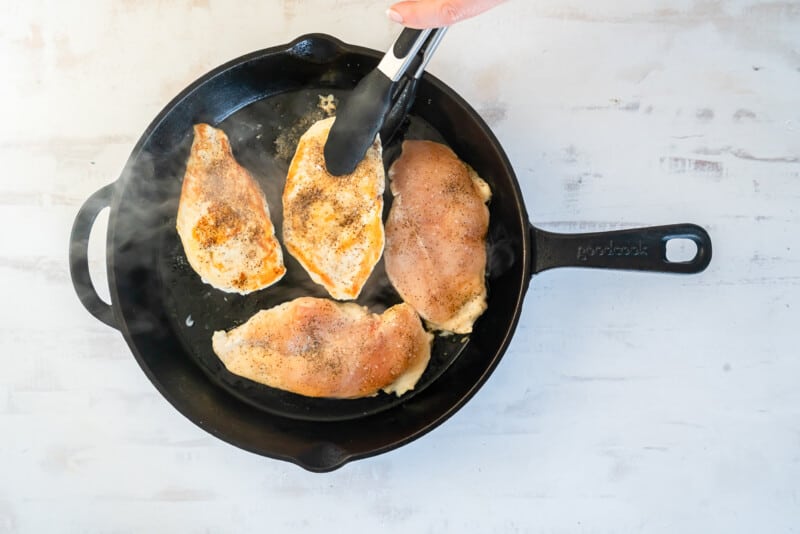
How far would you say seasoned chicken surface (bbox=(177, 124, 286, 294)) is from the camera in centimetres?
167

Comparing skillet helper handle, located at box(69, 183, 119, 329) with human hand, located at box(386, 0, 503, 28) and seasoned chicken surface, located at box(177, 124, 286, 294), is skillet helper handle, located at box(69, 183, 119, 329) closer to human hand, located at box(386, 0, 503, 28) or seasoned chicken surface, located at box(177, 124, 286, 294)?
seasoned chicken surface, located at box(177, 124, 286, 294)

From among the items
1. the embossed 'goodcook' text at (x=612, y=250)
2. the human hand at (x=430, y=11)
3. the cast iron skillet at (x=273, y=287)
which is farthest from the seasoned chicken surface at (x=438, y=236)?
the human hand at (x=430, y=11)

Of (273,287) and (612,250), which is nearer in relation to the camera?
(612,250)

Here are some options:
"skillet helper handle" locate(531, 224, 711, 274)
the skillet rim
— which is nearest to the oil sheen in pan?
the skillet rim

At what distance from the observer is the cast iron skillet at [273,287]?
1.63m

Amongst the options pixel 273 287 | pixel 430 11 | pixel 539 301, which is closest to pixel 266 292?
pixel 273 287

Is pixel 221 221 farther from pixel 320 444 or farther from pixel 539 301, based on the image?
pixel 539 301

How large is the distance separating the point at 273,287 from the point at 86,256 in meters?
0.47

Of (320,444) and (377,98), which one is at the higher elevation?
(377,98)

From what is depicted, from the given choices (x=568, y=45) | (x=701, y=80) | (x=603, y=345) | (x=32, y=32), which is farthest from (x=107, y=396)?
(x=701, y=80)

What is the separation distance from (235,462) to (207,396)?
21 centimetres

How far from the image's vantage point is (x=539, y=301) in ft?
5.89

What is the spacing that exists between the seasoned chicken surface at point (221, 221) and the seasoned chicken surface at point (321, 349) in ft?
0.44

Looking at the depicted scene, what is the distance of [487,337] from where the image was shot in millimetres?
1750
